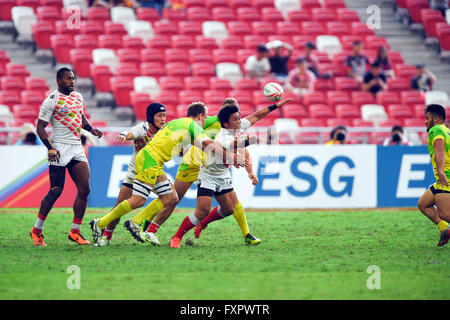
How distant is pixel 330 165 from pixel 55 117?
722 cm

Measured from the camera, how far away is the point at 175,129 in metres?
8.91

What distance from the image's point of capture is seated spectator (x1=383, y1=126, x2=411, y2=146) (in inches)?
602

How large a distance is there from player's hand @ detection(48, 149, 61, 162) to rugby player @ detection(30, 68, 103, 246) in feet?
0.11

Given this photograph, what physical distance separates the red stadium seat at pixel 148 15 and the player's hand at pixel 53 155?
13034 millimetres

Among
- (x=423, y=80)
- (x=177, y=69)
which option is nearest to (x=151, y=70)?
(x=177, y=69)

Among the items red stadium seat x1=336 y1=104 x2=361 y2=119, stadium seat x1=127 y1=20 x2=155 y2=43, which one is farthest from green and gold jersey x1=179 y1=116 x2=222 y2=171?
stadium seat x1=127 y1=20 x2=155 y2=43

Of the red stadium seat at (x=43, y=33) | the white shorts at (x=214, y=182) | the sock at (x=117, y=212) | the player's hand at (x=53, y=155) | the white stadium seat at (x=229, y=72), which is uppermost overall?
the red stadium seat at (x=43, y=33)

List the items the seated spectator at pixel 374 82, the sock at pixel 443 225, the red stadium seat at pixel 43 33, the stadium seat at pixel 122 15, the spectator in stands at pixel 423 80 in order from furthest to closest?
the stadium seat at pixel 122 15, the spectator in stands at pixel 423 80, the red stadium seat at pixel 43 33, the seated spectator at pixel 374 82, the sock at pixel 443 225

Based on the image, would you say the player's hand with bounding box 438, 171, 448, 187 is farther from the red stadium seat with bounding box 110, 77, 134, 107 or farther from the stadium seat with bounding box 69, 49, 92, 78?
the stadium seat with bounding box 69, 49, 92, 78

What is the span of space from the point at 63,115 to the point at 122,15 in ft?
41.4

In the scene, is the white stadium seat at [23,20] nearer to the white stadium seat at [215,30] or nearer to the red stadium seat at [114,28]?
the red stadium seat at [114,28]

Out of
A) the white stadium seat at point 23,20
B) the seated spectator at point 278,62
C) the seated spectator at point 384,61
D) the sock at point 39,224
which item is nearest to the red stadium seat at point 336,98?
the seated spectator at point 278,62

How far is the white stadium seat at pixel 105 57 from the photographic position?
63.5 ft
